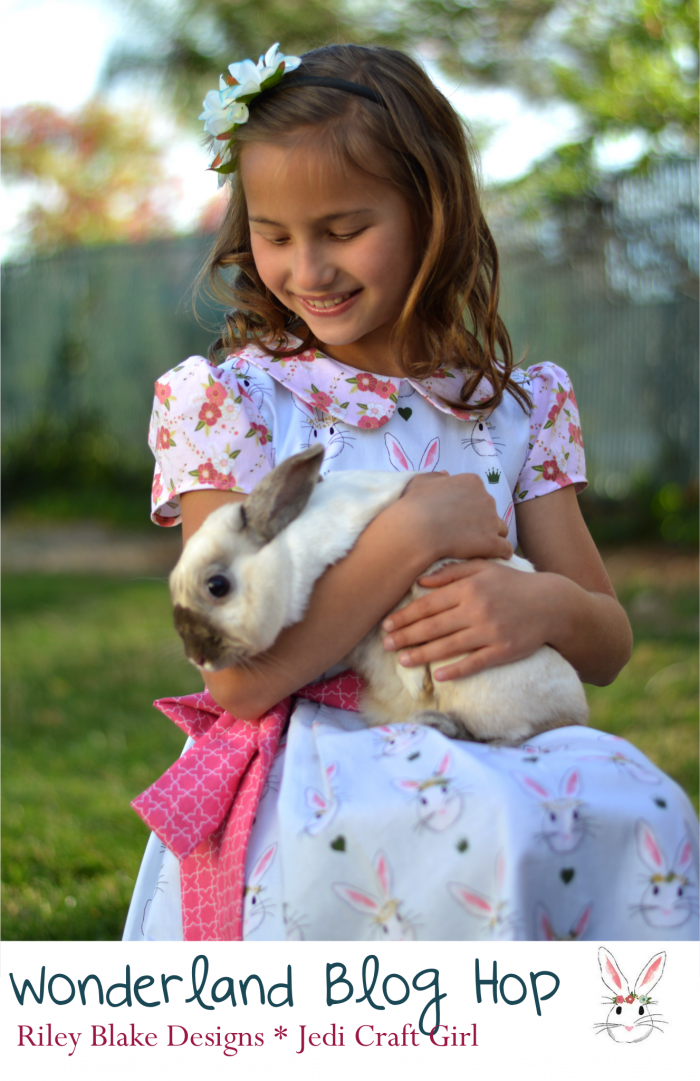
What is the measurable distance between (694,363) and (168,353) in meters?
4.66

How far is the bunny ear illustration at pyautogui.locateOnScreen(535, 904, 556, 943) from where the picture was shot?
1.27 metres

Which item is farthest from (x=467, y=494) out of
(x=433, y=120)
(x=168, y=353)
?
(x=168, y=353)

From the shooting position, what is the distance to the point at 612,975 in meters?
1.29

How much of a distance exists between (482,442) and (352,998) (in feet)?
3.32

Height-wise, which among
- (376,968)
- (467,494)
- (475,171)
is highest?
(475,171)

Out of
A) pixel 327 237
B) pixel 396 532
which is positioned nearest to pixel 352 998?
pixel 396 532

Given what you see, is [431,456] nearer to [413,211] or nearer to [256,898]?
[413,211]

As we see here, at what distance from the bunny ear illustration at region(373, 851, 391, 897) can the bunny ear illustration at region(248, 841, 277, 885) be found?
0.21m

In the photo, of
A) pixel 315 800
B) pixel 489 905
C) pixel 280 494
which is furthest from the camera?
pixel 280 494

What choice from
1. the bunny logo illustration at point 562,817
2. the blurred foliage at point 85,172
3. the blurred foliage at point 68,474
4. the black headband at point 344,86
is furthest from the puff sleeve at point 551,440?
the blurred foliage at point 85,172

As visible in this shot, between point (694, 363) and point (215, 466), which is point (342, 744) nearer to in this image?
point (215, 466)

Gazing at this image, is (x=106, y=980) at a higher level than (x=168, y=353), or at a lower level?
lower

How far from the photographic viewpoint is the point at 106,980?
1416 mm

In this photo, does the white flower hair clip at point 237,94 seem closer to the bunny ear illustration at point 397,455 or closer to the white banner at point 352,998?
the bunny ear illustration at point 397,455
